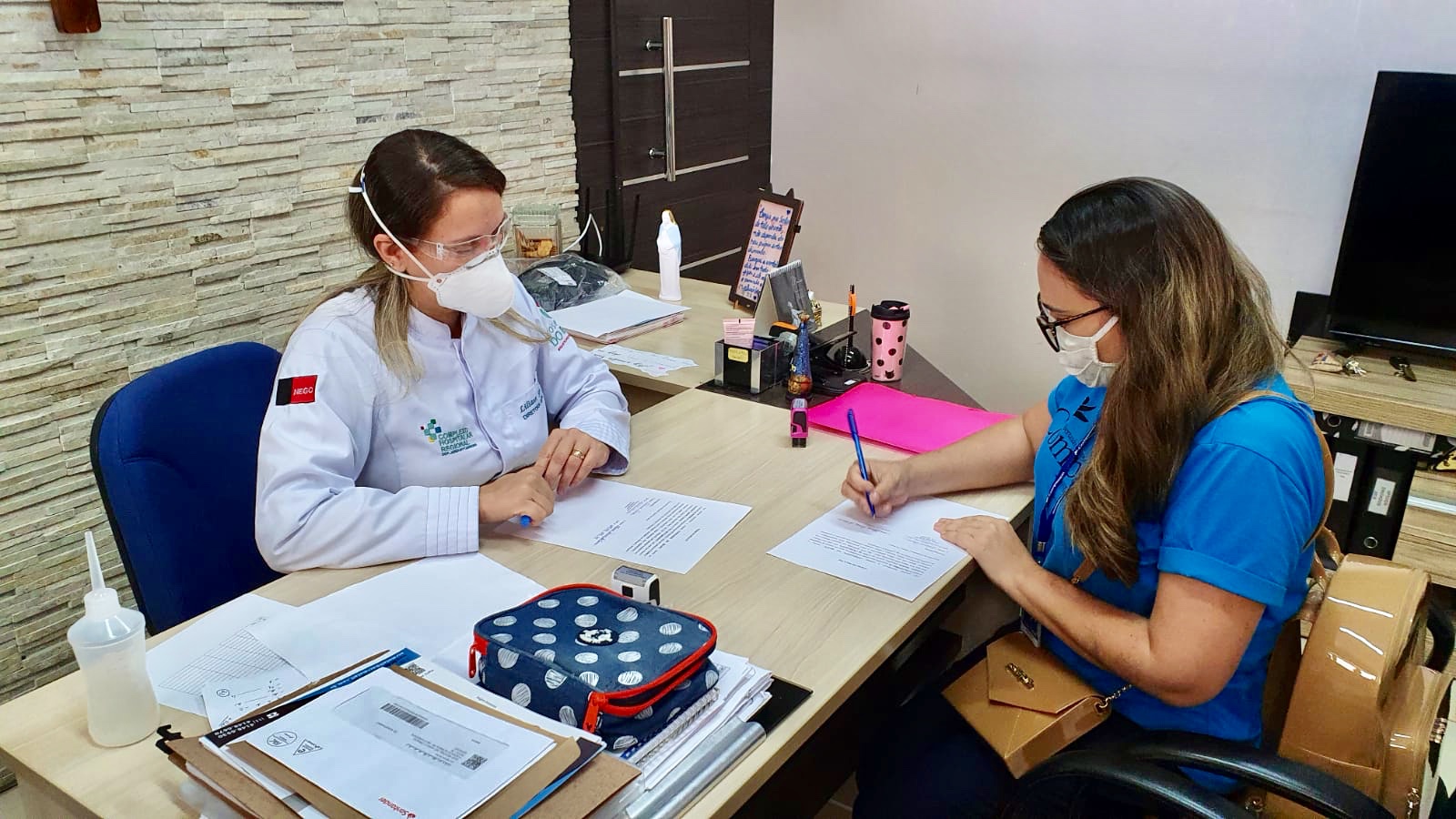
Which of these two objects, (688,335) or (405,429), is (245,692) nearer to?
(405,429)

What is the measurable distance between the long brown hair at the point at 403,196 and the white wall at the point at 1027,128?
2.17 metres

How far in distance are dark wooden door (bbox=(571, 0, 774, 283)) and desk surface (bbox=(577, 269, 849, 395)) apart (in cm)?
25

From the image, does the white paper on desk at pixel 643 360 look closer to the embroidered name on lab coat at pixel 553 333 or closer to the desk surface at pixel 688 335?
the desk surface at pixel 688 335

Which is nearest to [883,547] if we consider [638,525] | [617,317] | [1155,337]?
[638,525]

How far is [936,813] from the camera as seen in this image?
137 cm

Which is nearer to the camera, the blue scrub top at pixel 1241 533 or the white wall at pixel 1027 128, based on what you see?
the blue scrub top at pixel 1241 533

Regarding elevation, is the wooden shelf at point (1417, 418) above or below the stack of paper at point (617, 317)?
below

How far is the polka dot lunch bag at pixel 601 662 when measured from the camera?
0.97 meters

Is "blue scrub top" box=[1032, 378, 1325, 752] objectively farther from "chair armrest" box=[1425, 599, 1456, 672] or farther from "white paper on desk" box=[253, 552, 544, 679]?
"white paper on desk" box=[253, 552, 544, 679]

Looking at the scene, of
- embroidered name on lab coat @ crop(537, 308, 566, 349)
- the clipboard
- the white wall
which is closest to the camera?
the clipboard

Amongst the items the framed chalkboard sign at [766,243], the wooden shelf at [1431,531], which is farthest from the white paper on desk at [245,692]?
the wooden shelf at [1431,531]

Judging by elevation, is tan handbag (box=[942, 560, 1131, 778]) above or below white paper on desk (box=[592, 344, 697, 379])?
below

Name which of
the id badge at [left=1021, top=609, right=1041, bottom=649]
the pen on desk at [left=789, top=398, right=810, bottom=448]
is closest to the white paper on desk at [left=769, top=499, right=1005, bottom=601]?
the id badge at [left=1021, top=609, right=1041, bottom=649]

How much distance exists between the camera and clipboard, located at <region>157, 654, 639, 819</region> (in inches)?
33.7
